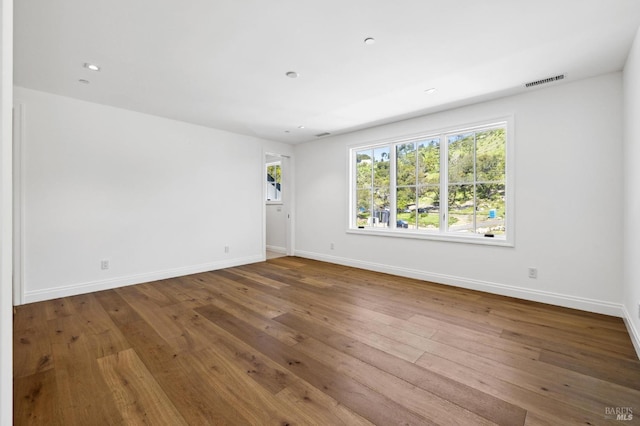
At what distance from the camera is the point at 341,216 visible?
542 cm

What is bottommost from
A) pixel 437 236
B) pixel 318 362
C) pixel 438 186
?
pixel 318 362

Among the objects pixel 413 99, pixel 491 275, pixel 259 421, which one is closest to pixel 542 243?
pixel 491 275

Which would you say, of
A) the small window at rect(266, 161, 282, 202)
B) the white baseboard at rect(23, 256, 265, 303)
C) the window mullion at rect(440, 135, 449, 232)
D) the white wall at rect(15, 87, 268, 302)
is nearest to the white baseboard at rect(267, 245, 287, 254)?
the small window at rect(266, 161, 282, 202)

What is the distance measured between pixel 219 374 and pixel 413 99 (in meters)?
3.58

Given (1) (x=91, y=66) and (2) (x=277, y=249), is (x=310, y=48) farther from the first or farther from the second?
(2) (x=277, y=249)

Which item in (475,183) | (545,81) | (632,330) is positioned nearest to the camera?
(632,330)

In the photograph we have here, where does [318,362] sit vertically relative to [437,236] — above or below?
below

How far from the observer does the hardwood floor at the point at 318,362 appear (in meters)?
1.60

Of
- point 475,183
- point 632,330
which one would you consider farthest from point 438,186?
point 632,330

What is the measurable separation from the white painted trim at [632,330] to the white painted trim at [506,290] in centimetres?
15

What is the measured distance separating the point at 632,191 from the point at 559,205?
2.50ft

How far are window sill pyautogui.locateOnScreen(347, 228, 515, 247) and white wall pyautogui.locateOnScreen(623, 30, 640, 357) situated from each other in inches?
41.0

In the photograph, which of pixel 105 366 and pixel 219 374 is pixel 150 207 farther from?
pixel 219 374

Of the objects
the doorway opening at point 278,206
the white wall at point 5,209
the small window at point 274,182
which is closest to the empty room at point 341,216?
the white wall at point 5,209
